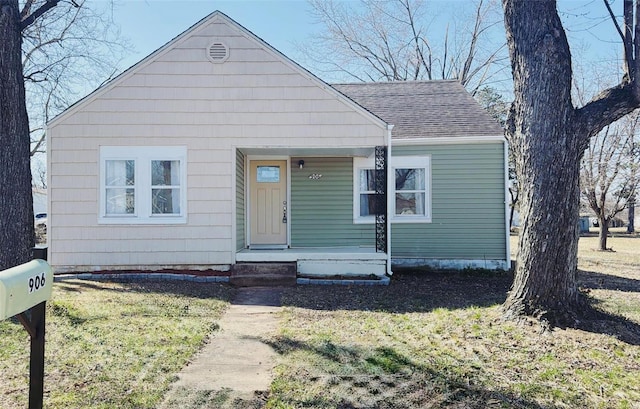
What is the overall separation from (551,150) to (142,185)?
23.1 feet

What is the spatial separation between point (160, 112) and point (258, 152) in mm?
2120

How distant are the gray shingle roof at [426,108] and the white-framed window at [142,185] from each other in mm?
5227

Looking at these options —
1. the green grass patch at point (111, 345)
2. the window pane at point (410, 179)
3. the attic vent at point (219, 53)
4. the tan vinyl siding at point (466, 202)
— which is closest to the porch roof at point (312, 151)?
the window pane at point (410, 179)

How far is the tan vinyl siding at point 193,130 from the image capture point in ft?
27.1

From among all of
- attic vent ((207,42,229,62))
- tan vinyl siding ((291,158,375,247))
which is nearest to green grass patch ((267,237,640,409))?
tan vinyl siding ((291,158,375,247))

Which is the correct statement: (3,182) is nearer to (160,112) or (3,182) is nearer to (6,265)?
(6,265)

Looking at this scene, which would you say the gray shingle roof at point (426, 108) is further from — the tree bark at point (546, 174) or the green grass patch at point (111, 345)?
the green grass patch at point (111, 345)

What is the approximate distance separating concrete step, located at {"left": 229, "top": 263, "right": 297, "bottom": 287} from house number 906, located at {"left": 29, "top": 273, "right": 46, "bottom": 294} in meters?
5.67

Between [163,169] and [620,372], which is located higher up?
[163,169]

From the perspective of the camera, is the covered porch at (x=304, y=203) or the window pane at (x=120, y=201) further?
the covered porch at (x=304, y=203)

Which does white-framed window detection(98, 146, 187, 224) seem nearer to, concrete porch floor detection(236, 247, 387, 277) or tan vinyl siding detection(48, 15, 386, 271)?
tan vinyl siding detection(48, 15, 386, 271)

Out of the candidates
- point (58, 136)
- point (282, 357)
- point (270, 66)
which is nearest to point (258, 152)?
point (270, 66)

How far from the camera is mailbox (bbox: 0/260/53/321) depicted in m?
2.06

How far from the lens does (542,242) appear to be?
4773 millimetres
